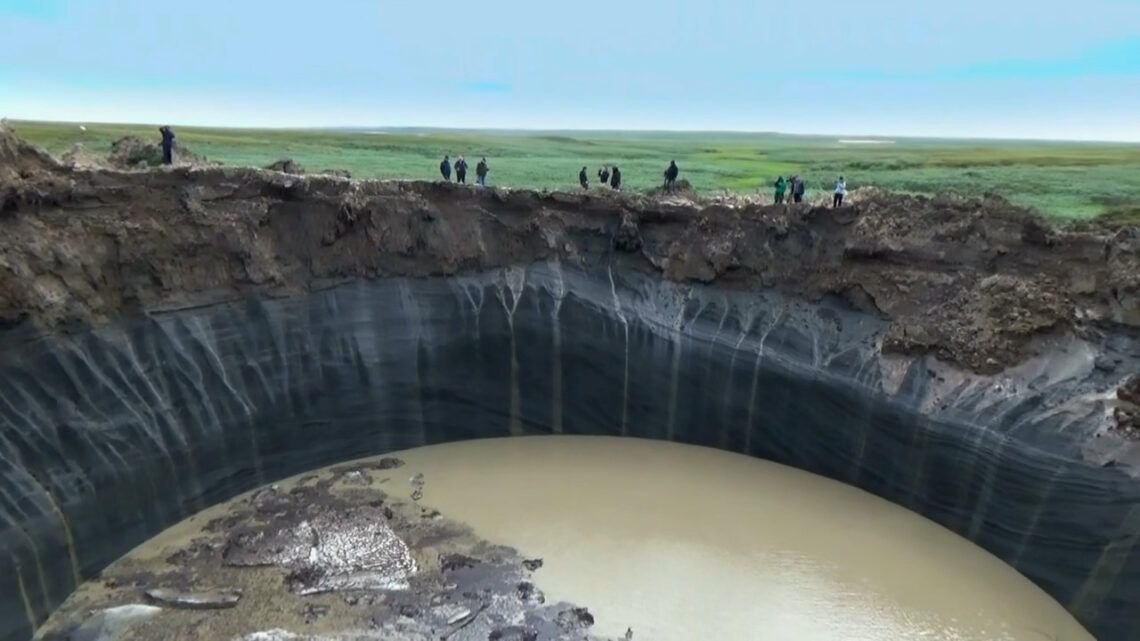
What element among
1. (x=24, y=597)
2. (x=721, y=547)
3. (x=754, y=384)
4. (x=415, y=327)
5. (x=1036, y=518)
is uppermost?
(x=415, y=327)

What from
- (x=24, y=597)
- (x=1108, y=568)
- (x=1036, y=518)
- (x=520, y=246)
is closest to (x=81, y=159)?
(x=24, y=597)

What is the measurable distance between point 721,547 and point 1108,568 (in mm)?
5241

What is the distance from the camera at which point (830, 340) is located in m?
15.1

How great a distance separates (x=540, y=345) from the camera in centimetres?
1630

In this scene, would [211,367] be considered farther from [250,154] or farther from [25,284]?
[250,154]

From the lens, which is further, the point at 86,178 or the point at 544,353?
the point at 544,353

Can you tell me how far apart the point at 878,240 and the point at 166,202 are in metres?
12.7

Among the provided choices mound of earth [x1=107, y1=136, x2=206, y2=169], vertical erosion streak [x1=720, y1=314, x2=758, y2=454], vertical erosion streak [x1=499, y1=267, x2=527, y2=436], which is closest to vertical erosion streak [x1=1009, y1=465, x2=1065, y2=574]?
vertical erosion streak [x1=720, y1=314, x2=758, y2=454]

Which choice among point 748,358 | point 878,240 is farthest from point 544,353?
point 878,240

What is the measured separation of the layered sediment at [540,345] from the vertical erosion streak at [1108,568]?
3cm

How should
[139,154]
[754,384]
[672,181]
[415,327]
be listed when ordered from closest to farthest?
[754,384] → [415,327] → [139,154] → [672,181]

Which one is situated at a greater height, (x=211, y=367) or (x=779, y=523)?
(x=211, y=367)

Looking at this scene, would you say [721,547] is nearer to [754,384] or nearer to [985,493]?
[754,384]

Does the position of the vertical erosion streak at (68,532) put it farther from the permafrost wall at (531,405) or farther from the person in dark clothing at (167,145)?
the person in dark clothing at (167,145)
